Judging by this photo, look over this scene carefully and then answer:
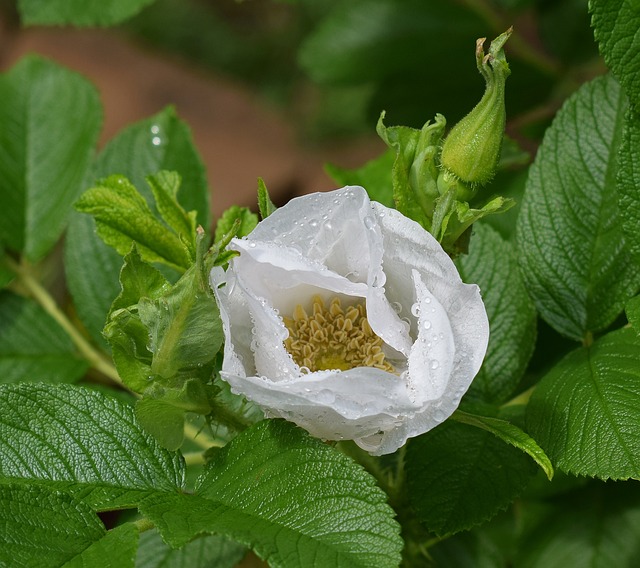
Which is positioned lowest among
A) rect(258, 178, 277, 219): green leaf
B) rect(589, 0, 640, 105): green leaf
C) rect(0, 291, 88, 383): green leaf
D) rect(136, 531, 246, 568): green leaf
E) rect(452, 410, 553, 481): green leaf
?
rect(136, 531, 246, 568): green leaf

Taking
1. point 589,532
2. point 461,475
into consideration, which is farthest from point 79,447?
point 589,532

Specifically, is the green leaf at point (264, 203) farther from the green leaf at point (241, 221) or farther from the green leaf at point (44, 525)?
the green leaf at point (44, 525)

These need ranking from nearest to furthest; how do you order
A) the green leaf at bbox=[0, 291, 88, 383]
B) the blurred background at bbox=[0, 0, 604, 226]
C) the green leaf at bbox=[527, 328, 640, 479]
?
the green leaf at bbox=[527, 328, 640, 479] → the green leaf at bbox=[0, 291, 88, 383] → the blurred background at bbox=[0, 0, 604, 226]

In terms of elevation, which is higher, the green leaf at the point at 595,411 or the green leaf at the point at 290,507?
the green leaf at the point at 290,507

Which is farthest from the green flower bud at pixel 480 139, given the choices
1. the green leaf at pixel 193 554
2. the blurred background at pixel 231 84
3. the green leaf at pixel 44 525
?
the blurred background at pixel 231 84

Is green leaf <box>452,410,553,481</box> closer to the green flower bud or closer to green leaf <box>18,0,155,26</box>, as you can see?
the green flower bud

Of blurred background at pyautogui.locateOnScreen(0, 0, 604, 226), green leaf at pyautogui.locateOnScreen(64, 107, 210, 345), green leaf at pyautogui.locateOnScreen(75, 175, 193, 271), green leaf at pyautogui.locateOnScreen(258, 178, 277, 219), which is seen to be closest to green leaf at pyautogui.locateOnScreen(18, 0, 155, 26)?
green leaf at pyautogui.locateOnScreen(64, 107, 210, 345)
